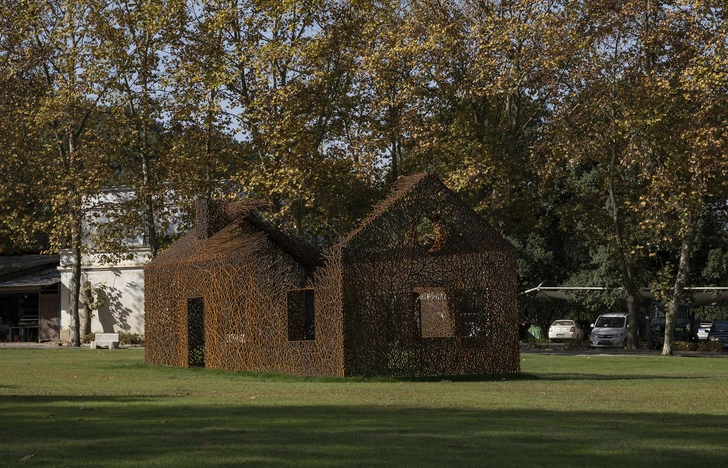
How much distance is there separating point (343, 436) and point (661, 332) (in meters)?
41.3

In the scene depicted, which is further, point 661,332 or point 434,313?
point 661,332

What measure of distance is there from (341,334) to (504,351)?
398 centimetres

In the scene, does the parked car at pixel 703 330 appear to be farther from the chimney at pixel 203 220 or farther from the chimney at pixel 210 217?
the chimney at pixel 203 220

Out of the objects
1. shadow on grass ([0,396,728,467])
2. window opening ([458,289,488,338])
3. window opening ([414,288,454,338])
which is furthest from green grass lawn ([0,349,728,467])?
window opening ([414,288,454,338])

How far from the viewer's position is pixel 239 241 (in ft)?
84.4

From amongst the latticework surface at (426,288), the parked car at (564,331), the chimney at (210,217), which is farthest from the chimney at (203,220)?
the parked car at (564,331)

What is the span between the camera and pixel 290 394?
18.4 meters

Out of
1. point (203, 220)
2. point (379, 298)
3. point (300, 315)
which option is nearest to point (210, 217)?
point (203, 220)

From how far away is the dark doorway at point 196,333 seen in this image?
2806 centimetres

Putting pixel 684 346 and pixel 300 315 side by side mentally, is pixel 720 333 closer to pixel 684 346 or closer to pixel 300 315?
pixel 684 346

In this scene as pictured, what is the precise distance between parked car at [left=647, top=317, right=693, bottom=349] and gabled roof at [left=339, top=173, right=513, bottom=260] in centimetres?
2715

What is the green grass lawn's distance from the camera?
1019cm

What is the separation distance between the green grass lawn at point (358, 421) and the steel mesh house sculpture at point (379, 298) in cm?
65

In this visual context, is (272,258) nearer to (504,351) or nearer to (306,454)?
(504,351)
